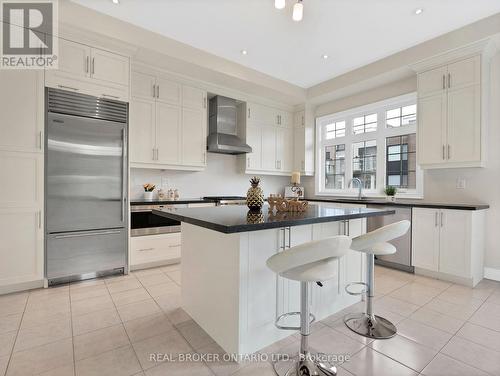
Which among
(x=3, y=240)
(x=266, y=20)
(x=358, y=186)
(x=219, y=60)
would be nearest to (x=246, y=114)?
(x=219, y=60)

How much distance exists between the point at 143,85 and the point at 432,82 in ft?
12.7

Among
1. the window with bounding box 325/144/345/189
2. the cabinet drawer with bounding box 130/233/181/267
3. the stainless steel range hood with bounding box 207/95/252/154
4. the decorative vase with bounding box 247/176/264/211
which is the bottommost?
the cabinet drawer with bounding box 130/233/181/267

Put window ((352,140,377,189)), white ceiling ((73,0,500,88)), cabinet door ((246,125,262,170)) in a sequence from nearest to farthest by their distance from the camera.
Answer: white ceiling ((73,0,500,88)) → window ((352,140,377,189)) → cabinet door ((246,125,262,170))

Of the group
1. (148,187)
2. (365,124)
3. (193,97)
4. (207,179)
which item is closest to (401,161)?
(365,124)

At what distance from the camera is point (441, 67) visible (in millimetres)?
3191

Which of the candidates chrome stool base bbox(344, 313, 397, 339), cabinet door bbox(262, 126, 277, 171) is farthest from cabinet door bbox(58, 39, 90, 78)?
chrome stool base bbox(344, 313, 397, 339)

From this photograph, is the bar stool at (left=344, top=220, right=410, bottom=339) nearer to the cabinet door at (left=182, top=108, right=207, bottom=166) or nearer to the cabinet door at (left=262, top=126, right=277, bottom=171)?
the cabinet door at (left=182, top=108, right=207, bottom=166)

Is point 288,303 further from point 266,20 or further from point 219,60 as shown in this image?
point 219,60

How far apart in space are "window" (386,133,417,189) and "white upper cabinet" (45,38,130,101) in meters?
4.01

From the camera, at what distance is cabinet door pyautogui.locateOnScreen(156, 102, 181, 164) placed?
3664 millimetres

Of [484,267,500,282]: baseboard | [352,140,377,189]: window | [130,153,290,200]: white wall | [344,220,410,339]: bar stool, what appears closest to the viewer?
[344,220,410,339]: bar stool

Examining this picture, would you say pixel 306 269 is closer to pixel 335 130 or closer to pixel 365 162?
pixel 365 162

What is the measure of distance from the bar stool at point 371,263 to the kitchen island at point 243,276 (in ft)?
0.59

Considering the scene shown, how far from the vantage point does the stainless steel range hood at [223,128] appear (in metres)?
4.18
